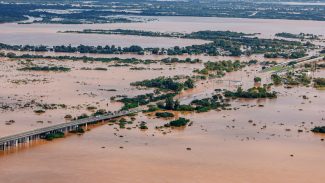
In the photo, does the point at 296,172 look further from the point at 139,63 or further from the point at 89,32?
the point at 89,32

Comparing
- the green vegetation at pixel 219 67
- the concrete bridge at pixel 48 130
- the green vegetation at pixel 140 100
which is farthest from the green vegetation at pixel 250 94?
the concrete bridge at pixel 48 130

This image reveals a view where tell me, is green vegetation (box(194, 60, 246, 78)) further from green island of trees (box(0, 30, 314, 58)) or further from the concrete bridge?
the concrete bridge

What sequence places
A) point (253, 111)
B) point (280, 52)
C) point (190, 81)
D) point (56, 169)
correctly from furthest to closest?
point (280, 52), point (190, 81), point (253, 111), point (56, 169)

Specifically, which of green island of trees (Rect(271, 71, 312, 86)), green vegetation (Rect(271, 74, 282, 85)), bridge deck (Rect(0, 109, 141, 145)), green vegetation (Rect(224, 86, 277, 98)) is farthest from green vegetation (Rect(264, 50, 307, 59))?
bridge deck (Rect(0, 109, 141, 145))

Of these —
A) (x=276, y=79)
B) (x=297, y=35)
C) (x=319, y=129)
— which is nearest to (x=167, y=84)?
(x=276, y=79)

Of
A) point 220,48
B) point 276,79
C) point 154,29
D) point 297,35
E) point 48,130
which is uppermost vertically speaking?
point 154,29

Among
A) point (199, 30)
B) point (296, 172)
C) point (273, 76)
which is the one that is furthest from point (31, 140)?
point (199, 30)

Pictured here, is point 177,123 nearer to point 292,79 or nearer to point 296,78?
point 292,79
